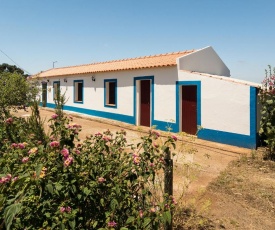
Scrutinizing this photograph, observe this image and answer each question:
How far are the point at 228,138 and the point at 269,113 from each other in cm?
197

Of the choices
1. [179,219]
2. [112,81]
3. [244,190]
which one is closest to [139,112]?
[112,81]

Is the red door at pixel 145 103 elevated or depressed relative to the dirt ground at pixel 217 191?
elevated

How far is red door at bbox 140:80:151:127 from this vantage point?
39.4ft

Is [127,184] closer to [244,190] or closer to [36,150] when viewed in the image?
[36,150]

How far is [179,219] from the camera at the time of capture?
3.53 meters

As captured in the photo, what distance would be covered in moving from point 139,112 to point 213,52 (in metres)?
5.10

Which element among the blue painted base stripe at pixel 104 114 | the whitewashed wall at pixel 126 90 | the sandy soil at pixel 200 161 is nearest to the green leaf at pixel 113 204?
the sandy soil at pixel 200 161

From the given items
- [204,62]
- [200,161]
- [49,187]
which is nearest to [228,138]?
[200,161]

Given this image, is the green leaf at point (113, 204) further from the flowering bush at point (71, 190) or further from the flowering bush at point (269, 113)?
the flowering bush at point (269, 113)

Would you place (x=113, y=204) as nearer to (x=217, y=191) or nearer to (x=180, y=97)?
(x=217, y=191)

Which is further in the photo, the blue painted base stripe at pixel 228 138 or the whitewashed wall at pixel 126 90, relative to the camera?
the whitewashed wall at pixel 126 90

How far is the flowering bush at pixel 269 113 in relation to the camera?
6766 millimetres

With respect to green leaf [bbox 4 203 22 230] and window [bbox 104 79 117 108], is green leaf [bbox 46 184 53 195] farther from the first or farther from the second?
window [bbox 104 79 117 108]

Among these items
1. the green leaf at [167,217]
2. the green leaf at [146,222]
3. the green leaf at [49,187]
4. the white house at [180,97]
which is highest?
the white house at [180,97]
